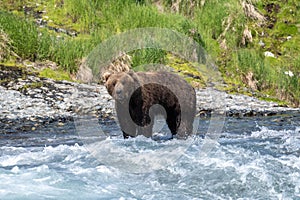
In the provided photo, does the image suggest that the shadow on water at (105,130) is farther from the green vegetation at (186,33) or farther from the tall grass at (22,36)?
the tall grass at (22,36)

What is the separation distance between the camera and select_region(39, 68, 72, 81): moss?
43.6ft

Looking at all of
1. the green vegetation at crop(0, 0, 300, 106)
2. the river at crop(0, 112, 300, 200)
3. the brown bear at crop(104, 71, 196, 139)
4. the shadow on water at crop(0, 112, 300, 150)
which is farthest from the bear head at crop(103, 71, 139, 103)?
the green vegetation at crop(0, 0, 300, 106)

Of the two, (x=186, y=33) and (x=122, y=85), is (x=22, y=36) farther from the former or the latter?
(x=122, y=85)

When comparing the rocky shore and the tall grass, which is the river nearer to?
the rocky shore

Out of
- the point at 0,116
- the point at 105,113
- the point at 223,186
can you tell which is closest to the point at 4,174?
the point at 223,186

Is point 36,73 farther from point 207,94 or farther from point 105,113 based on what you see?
point 207,94

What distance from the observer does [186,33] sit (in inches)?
640

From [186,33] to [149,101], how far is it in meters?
8.63

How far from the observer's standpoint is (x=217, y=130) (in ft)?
32.6

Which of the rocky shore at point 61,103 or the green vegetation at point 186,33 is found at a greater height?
the green vegetation at point 186,33

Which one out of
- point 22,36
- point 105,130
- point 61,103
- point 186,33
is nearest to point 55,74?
point 22,36

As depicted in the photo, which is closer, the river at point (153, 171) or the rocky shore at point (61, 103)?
the river at point (153, 171)

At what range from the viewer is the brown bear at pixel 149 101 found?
7.85 metres

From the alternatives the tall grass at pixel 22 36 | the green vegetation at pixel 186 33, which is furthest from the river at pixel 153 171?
the green vegetation at pixel 186 33
